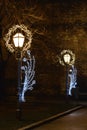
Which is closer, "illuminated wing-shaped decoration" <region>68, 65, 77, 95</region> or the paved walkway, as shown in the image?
the paved walkway

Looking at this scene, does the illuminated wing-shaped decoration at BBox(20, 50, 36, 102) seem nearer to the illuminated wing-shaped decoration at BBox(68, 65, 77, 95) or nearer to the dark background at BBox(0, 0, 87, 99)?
the dark background at BBox(0, 0, 87, 99)

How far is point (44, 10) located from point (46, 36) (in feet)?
9.81

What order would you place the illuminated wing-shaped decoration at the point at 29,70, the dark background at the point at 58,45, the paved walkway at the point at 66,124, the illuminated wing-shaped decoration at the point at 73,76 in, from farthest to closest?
1. the dark background at the point at 58,45
2. the illuminated wing-shaped decoration at the point at 73,76
3. the illuminated wing-shaped decoration at the point at 29,70
4. the paved walkway at the point at 66,124

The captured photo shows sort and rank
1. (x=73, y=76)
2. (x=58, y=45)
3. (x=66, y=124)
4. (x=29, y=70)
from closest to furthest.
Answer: (x=66, y=124) < (x=29, y=70) < (x=73, y=76) < (x=58, y=45)

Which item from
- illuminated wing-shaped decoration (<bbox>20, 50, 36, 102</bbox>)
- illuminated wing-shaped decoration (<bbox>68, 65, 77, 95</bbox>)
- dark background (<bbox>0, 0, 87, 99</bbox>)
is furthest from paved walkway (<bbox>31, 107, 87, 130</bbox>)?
dark background (<bbox>0, 0, 87, 99</bbox>)

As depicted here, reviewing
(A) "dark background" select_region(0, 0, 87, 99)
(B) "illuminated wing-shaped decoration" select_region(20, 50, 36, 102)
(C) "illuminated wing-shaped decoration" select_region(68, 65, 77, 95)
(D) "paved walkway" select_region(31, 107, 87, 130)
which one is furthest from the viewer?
(A) "dark background" select_region(0, 0, 87, 99)

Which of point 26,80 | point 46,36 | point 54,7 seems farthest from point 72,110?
point 54,7

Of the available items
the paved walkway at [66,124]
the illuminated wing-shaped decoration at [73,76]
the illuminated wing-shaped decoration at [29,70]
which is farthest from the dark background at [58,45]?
the paved walkway at [66,124]

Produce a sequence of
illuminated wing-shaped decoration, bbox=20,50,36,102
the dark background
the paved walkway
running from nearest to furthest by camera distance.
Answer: the paved walkway
illuminated wing-shaped decoration, bbox=20,50,36,102
the dark background

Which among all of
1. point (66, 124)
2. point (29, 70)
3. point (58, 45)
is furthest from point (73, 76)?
point (66, 124)

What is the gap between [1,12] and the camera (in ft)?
117

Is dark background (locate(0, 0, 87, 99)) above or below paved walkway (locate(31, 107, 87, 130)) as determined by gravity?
above

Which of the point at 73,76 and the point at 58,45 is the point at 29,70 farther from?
the point at 58,45

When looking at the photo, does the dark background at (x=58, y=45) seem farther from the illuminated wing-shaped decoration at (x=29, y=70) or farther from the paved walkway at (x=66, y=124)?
the paved walkway at (x=66, y=124)
